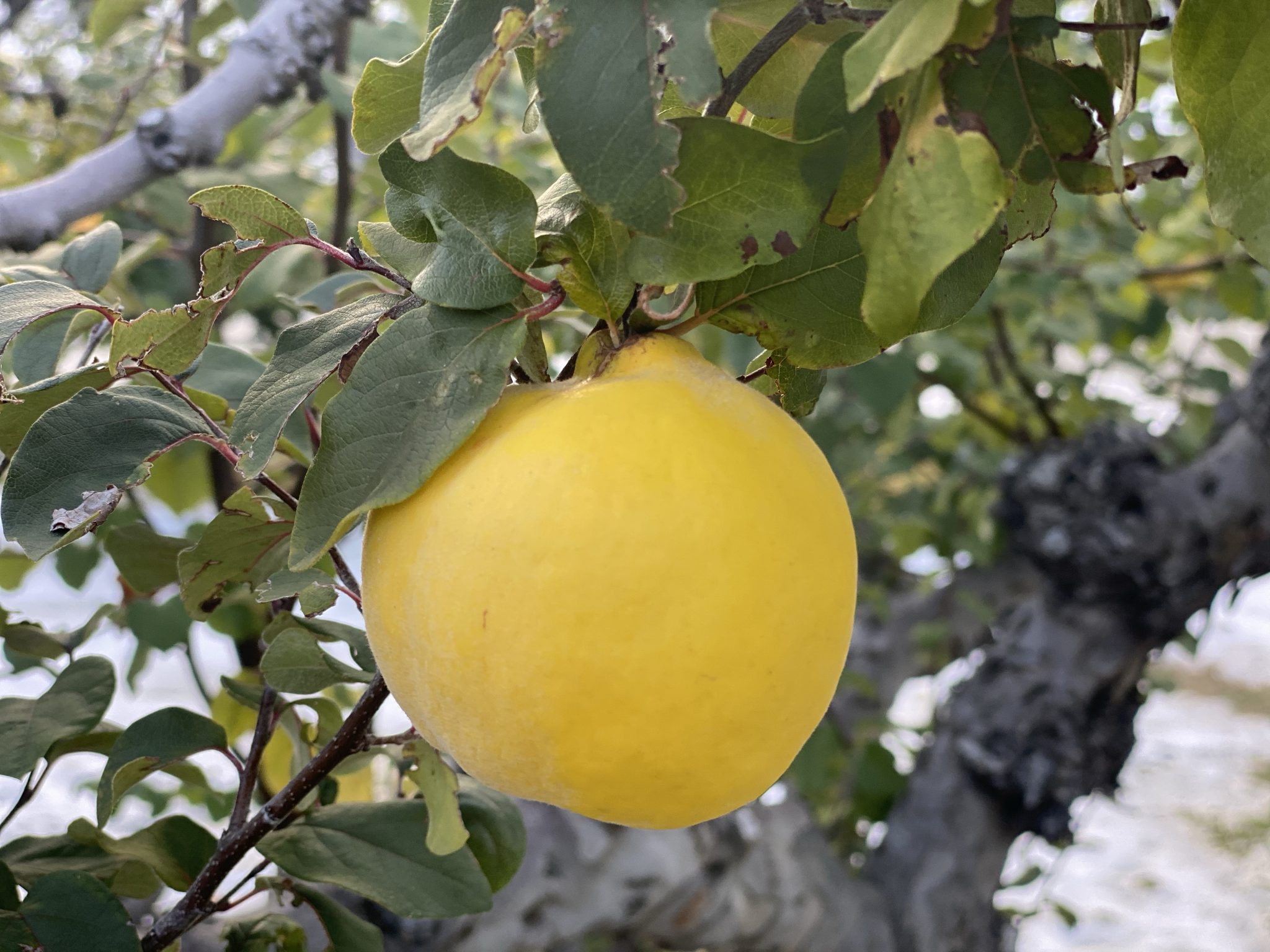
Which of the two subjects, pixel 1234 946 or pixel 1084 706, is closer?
pixel 1084 706

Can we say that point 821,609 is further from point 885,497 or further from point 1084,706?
point 885,497

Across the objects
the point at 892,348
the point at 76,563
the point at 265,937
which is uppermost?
the point at 265,937

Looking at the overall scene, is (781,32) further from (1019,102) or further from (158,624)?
(158,624)

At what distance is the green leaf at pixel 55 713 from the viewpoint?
21.0 inches

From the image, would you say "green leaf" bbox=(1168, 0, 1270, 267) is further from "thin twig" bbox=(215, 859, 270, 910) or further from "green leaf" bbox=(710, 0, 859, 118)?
"thin twig" bbox=(215, 859, 270, 910)

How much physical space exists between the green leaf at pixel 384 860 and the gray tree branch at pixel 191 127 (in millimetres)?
447

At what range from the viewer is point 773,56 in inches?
16.3

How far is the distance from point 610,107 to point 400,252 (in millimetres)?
144

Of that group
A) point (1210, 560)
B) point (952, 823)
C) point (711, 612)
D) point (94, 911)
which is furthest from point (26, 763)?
point (1210, 560)

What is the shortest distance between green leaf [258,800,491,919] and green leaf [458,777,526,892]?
0.15 feet

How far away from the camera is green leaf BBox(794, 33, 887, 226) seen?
12.9 inches

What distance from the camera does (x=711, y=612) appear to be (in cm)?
32

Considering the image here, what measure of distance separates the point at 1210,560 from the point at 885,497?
0.52 metres

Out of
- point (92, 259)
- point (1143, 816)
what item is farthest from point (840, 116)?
point (1143, 816)
